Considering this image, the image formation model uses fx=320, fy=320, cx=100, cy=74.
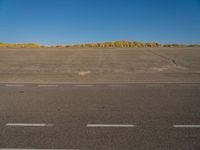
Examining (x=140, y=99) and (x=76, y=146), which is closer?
(x=76, y=146)

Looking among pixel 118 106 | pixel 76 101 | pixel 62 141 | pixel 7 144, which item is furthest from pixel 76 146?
pixel 76 101

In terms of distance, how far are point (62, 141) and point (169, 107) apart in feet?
13.7

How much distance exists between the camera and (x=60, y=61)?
27.0 m

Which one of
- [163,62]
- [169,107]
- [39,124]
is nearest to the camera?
[39,124]

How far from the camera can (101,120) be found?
7629 millimetres

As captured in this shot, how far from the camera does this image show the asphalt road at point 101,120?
591 centimetres

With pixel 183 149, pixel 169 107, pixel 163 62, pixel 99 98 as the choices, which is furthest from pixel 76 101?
pixel 163 62

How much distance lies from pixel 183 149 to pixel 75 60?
22.2m

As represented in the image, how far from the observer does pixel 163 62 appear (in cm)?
2556

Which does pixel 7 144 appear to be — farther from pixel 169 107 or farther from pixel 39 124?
pixel 169 107

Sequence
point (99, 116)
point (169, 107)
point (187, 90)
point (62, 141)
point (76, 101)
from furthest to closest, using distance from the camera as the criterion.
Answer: point (187, 90), point (76, 101), point (169, 107), point (99, 116), point (62, 141)

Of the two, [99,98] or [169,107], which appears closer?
[169,107]

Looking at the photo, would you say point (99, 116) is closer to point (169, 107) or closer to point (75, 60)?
point (169, 107)

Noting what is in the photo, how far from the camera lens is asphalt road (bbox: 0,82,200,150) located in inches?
233
